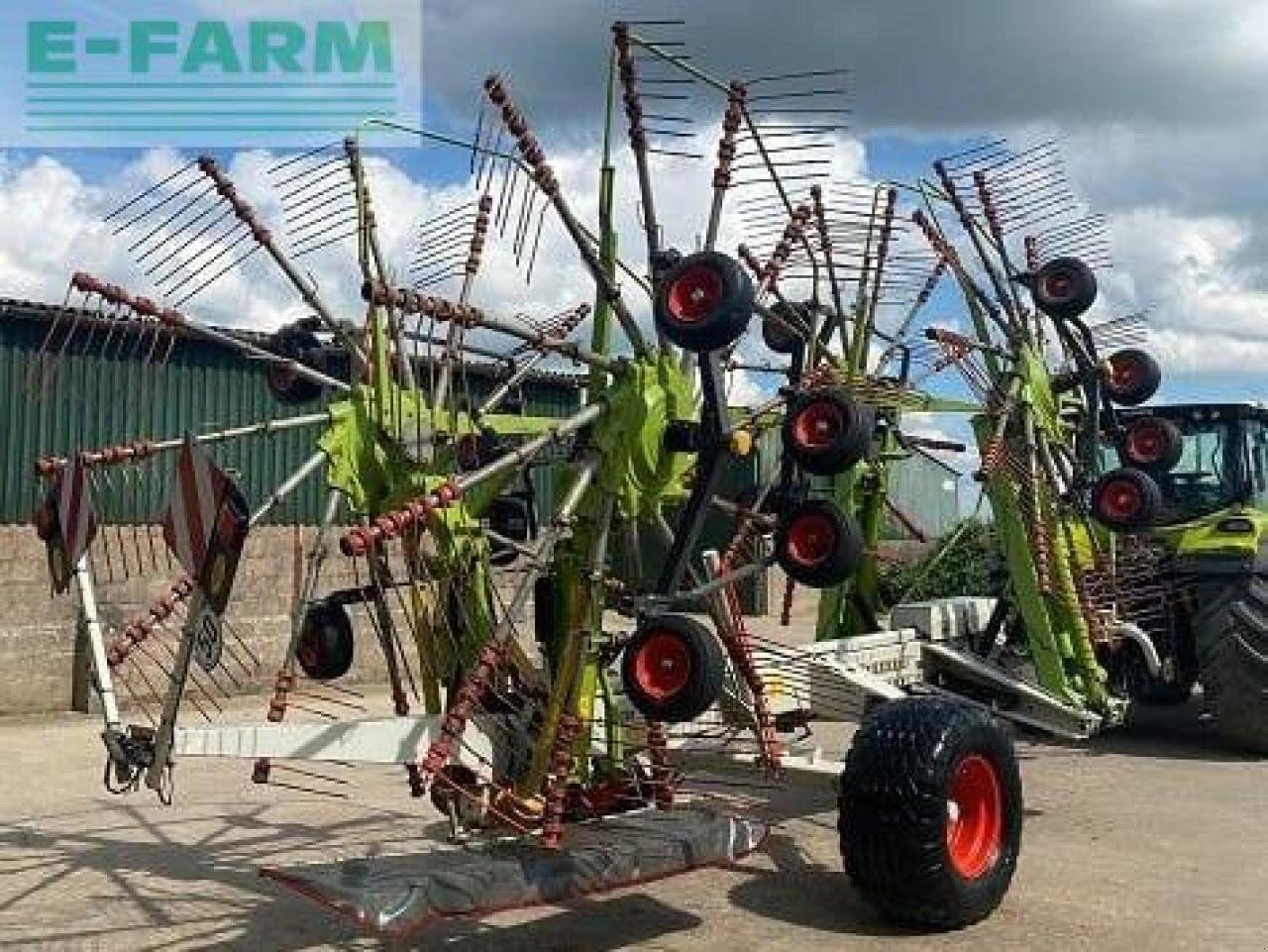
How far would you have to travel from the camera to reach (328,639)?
20.2 feet

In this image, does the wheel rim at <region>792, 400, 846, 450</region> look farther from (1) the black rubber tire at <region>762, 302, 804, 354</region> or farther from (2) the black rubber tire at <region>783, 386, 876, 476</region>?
(1) the black rubber tire at <region>762, 302, 804, 354</region>

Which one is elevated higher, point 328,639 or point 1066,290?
point 1066,290

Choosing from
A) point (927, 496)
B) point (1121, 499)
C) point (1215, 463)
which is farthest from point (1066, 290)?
point (927, 496)

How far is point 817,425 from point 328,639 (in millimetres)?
2210

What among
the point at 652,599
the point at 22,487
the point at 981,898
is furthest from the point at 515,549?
the point at 22,487

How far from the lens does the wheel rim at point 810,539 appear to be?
17.9ft

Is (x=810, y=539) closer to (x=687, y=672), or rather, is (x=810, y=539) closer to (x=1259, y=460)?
(x=687, y=672)

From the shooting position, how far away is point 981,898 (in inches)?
224

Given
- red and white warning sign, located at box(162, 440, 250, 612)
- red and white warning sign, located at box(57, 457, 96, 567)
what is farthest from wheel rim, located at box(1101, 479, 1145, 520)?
red and white warning sign, located at box(57, 457, 96, 567)

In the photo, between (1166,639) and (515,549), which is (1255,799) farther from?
(515,549)

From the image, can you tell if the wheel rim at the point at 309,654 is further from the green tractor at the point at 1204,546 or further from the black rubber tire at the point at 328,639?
the green tractor at the point at 1204,546

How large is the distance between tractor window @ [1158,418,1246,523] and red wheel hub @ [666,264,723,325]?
6.58 m

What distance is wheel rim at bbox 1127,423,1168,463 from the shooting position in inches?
352

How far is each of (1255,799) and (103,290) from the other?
648cm
